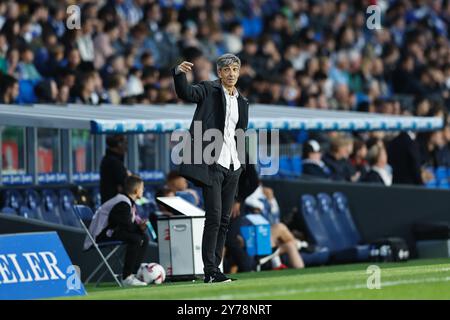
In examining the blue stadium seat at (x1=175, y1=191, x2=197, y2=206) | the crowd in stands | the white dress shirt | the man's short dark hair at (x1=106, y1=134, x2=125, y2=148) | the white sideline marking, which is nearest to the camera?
the white sideline marking

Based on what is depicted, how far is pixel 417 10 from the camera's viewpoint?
37.7 metres

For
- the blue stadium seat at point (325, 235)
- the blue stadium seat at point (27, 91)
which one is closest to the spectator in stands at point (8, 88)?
the blue stadium seat at point (27, 91)

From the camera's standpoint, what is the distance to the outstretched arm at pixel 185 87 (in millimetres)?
15734

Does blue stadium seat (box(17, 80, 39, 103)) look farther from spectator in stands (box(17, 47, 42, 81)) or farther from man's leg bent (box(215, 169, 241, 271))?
man's leg bent (box(215, 169, 241, 271))

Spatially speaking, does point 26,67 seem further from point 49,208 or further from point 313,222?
point 313,222

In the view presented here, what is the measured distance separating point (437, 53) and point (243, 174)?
18.4 m

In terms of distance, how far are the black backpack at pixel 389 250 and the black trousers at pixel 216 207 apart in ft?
21.8

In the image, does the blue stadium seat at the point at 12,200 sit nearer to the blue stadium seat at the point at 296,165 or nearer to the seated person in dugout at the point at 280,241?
the seated person in dugout at the point at 280,241

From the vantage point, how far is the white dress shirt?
16375mm

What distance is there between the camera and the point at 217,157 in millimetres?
16344

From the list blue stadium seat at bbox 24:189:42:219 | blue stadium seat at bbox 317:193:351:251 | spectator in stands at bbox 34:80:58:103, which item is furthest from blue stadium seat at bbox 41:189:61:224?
blue stadium seat at bbox 317:193:351:251

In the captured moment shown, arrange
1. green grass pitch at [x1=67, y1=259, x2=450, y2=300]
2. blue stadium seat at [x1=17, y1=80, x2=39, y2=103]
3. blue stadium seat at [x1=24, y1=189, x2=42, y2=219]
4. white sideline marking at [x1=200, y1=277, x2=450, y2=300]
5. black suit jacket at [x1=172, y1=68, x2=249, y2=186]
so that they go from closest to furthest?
1. white sideline marking at [x1=200, y1=277, x2=450, y2=300]
2. green grass pitch at [x1=67, y1=259, x2=450, y2=300]
3. black suit jacket at [x1=172, y1=68, x2=249, y2=186]
4. blue stadium seat at [x1=24, y1=189, x2=42, y2=219]
5. blue stadium seat at [x1=17, y1=80, x2=39, y2=103]

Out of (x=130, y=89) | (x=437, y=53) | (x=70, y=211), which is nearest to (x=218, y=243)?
(x=70, y=211)

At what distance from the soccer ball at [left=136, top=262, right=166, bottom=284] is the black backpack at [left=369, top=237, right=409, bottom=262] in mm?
5125
